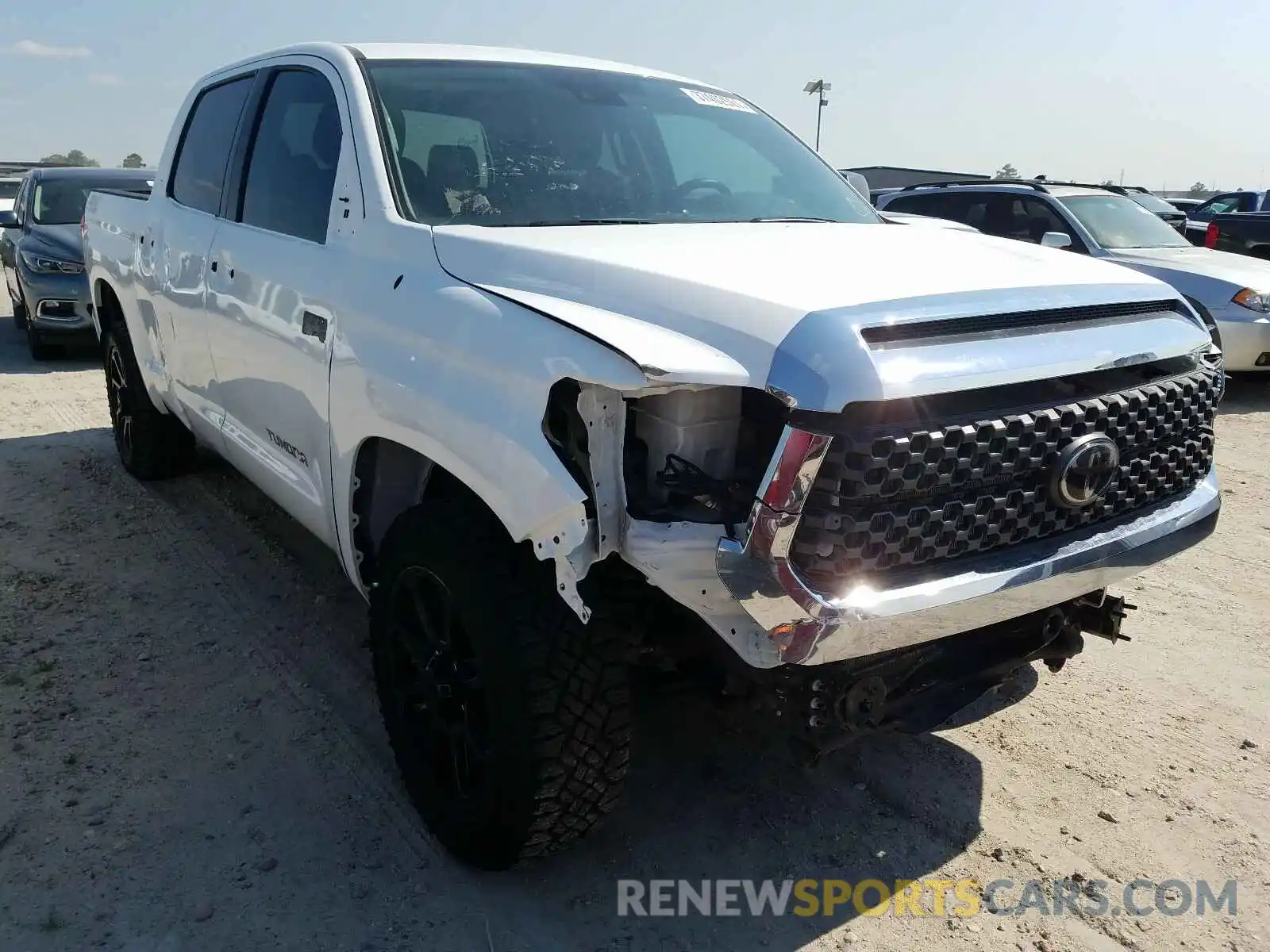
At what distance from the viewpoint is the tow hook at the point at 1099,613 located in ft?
9.24

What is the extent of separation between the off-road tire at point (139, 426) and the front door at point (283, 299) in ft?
5.50

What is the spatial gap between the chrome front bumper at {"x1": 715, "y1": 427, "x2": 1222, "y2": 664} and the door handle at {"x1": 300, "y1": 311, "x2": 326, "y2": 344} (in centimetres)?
152

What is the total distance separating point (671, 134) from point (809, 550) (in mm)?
2091

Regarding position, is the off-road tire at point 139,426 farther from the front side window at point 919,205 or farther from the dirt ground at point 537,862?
the front side window at point 919,205

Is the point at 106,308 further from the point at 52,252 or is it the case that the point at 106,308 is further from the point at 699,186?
the point at 52,252

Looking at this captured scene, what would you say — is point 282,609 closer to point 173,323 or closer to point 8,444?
point 173,323

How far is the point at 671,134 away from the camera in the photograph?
3594mm

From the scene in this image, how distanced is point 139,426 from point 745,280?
4290 mm

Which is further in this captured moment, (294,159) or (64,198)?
(64,198)

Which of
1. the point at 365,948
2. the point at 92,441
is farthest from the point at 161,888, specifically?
the point at 92,441

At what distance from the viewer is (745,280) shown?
223 cm

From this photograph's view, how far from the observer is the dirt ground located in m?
2.49

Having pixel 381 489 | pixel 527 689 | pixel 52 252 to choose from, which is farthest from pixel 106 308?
pixel 52 252

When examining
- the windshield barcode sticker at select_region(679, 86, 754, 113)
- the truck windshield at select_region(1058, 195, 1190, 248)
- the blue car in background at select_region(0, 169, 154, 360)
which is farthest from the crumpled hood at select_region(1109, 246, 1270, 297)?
the blue car in background at select_region(0, 169, 154, 360)
